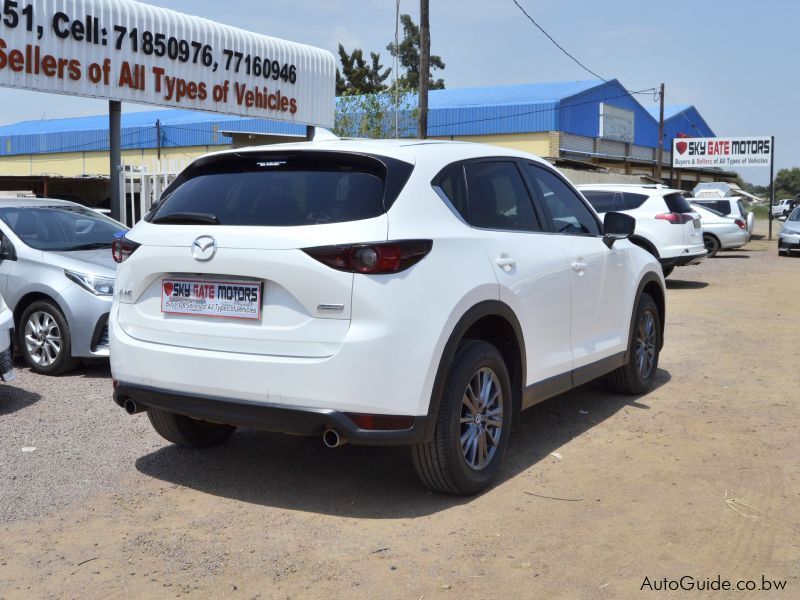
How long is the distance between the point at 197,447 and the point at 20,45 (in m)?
9.50

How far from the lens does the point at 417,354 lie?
4168mm

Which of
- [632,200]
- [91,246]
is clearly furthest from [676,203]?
[91,246]

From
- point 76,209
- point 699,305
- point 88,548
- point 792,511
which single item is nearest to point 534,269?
point 792,511

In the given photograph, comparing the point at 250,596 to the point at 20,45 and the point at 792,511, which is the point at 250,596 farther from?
the point at 20,45

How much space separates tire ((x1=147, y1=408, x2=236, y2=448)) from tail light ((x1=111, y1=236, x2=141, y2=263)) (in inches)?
36.3

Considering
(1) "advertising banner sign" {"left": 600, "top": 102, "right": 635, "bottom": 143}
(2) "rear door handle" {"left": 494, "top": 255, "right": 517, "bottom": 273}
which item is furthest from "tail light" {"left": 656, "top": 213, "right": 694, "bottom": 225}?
(1) "advertising banner sign" {"left": 600, "top": 102, "right": 635, "bottom": 143}

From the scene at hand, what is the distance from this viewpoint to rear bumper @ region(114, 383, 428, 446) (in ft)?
13.5

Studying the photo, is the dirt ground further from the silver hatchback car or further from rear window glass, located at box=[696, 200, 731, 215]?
rear window glass, located at box=[696, 200, 731, 215]

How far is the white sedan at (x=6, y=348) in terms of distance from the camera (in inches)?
258

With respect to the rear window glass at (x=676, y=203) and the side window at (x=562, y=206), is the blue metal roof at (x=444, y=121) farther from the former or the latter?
the side window at (x=562, y=206)

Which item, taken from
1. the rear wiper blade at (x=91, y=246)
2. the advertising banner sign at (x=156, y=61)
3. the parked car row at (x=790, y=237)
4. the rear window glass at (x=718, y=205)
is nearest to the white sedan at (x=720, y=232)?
the parked car row at (x=790, y=237)

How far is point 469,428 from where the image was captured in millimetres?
4676

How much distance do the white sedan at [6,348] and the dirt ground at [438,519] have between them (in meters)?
0.86

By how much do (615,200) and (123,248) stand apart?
1328 cm
